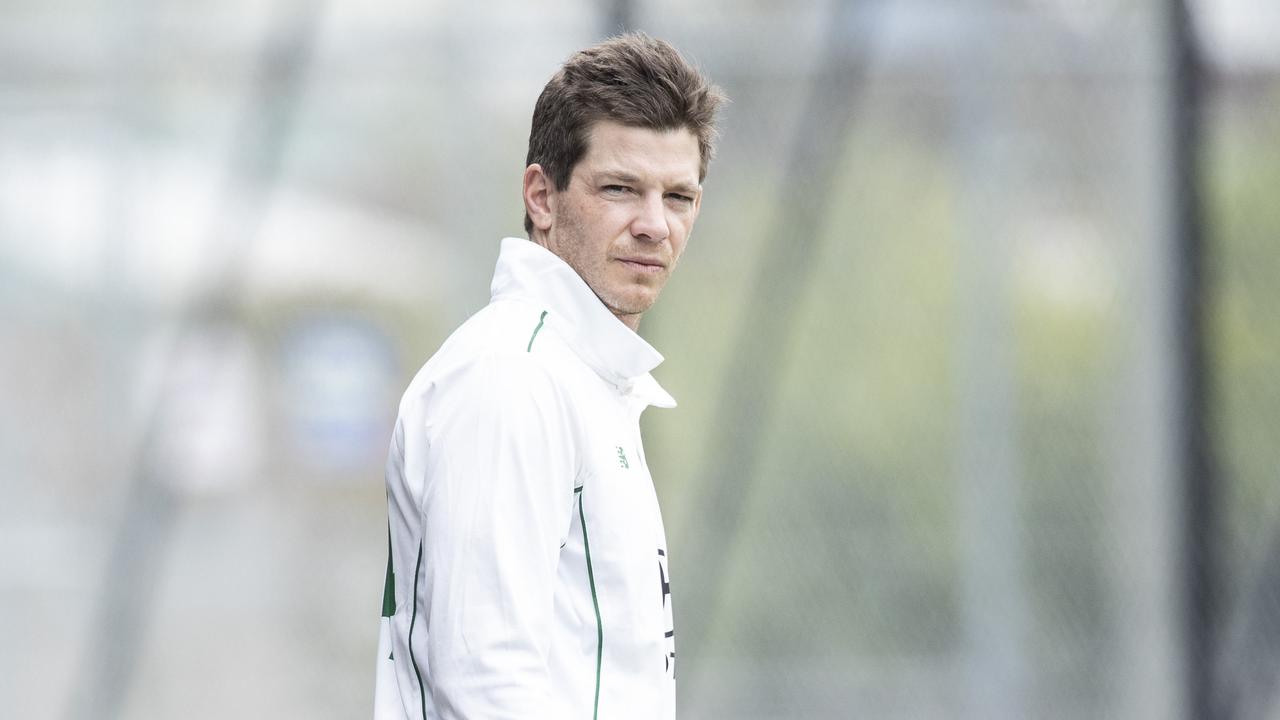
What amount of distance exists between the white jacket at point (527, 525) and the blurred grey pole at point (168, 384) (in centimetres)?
252

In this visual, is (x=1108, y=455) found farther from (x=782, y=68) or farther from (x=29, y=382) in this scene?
(x=29, y=382)

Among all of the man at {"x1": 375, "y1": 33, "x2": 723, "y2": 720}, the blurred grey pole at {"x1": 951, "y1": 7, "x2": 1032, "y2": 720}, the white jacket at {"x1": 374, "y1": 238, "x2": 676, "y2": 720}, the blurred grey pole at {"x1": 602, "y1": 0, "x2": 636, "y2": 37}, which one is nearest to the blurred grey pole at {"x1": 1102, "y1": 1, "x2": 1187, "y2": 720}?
the blurred grey pole at {"x1": 951, "y1": 7, "x2": 1032, "y2": 720}

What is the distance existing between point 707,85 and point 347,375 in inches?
95.8

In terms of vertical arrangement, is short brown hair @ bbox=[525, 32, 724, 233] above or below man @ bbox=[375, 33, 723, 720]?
above

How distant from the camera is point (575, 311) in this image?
150cm

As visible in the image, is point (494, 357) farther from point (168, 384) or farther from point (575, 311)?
point (168, 384)

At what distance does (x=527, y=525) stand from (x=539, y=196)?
444 mm

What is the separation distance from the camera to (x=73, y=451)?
12.6ft

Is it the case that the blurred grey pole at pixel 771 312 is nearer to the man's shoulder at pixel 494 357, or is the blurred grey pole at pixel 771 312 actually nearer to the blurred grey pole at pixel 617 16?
the blurred grey pole at pixel 617 16

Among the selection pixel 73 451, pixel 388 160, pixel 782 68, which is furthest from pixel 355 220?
pixel 782 68

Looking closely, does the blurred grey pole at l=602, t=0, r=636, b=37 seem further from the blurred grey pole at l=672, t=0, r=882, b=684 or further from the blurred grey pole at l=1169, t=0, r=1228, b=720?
the blurred grey pole at l=1169, t=0, r=1228, b=720

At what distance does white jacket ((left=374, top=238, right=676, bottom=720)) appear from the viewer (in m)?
1.27

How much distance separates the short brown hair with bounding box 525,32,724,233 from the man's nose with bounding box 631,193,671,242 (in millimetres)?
80

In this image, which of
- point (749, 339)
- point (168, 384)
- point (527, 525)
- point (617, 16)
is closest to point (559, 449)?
point (527, 525)
